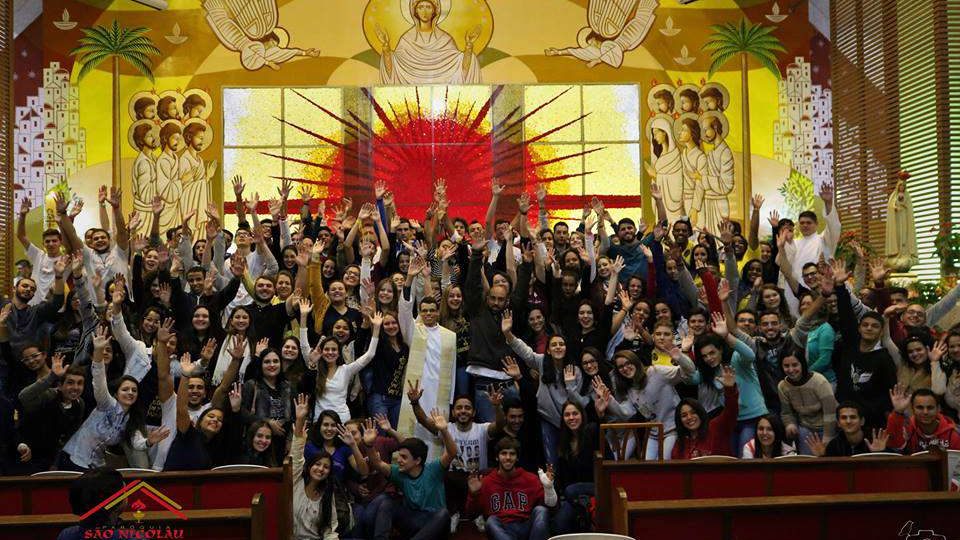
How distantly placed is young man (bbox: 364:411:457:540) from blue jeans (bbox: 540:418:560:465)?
0.77m

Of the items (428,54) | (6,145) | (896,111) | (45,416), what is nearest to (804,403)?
(45,416)

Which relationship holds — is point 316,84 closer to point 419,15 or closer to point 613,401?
point 419,15

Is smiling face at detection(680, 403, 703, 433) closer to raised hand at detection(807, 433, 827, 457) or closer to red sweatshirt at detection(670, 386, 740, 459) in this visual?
red sweatshirt at detection(670, 386, 740, 459)

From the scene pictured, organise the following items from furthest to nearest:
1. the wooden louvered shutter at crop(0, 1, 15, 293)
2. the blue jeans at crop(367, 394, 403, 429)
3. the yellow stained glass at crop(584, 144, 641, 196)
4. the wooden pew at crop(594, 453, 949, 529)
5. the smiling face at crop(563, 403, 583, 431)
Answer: the yellow stained glass at crop(584, 144, 641, 196) < the wooden louvered shutter at crop(0, 1, 15, 293) < the blue jeans at crop(367, 394, 403, 429) < the smiling face at crop(563, 403, 583, 431) < the wooden pew at crop(594, 453, 949, 529)

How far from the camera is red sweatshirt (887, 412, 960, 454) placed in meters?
6.98

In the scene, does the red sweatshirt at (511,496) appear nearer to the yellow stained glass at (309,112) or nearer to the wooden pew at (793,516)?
the wooden pew at (793,516)

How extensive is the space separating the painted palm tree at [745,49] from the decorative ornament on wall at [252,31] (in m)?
5.25

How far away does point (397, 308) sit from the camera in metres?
8.49

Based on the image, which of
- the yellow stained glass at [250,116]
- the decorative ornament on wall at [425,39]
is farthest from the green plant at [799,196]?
the yellow stained glass at [250,116]

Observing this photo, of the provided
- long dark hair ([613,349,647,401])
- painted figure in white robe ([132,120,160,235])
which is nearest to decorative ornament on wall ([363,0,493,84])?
painted figure in white robe ([132,120,160,235])

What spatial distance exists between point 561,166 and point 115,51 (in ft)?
19.5

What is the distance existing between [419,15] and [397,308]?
280 inches

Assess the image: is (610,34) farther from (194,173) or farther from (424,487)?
(424,487)

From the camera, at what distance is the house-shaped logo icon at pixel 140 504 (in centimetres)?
384
